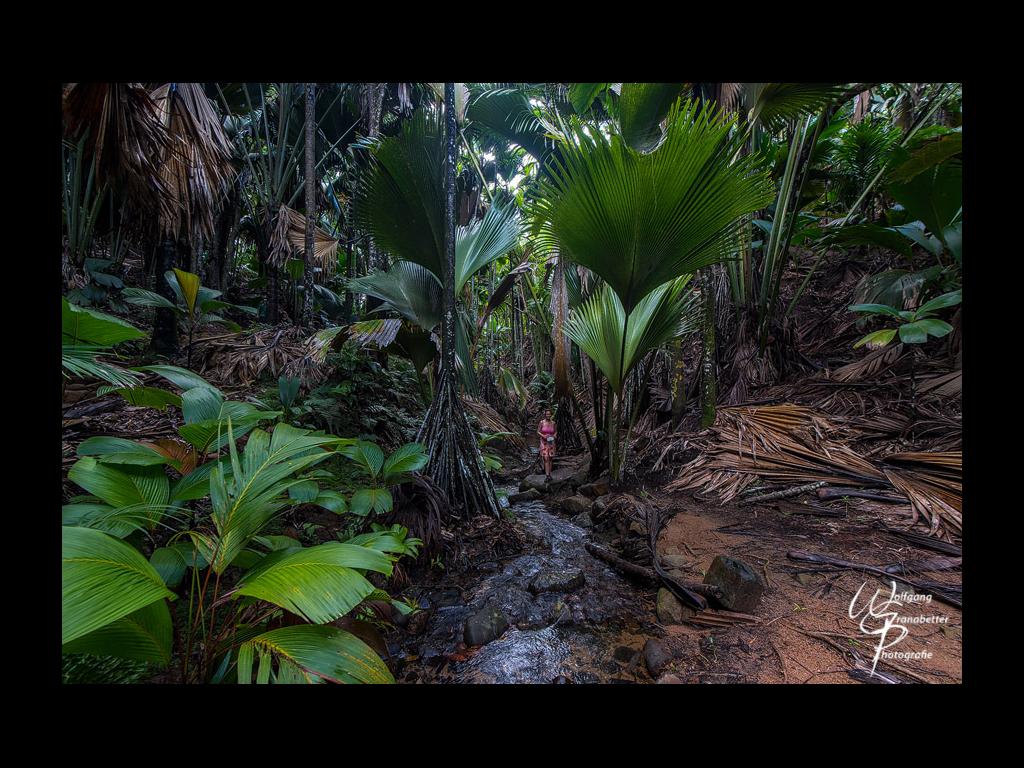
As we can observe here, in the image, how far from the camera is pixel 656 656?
126 cm

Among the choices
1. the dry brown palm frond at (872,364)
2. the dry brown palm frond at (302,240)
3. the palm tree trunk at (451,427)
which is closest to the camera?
the palm tree trunk at (451,427)

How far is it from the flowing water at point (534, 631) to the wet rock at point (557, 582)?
17mm

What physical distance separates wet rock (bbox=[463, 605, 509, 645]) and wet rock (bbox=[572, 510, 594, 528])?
1264 mm

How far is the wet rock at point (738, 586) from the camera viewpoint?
1387mm

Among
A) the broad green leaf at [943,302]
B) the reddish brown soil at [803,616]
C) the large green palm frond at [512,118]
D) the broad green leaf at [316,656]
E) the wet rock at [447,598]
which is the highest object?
the large green palm frond at [512,118]

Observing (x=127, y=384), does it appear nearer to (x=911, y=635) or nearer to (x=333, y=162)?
(x=911, y=635)

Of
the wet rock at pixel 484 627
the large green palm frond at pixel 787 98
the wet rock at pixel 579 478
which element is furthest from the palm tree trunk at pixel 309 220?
the large green palm frond at pixel 787 98

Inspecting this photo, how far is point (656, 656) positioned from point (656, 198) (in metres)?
2.07

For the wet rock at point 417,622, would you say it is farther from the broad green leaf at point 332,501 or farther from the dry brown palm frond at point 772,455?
the dry brown palm frond at point 772,455

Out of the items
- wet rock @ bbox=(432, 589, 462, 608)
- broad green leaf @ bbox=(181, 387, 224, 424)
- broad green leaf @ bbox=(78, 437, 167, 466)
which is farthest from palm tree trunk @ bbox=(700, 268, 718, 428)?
broad green leaf @ bbox=(78, 437, 167, 466)

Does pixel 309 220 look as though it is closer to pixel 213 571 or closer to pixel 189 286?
pixel 189 286

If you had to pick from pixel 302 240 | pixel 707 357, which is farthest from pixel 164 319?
pixel 707 357
